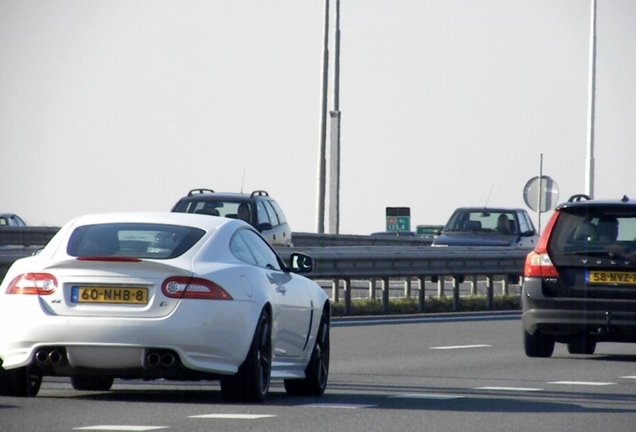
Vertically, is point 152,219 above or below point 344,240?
above

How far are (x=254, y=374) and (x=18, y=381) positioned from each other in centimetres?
163

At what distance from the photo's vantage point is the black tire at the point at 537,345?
17.8 meters

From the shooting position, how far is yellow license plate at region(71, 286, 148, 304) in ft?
38.3

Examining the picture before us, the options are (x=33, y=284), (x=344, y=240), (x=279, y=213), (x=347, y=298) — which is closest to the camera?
(x=33, y=284)

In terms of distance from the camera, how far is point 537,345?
17.9 meters

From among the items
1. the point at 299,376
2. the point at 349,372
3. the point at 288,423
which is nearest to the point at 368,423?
the point at 288,423

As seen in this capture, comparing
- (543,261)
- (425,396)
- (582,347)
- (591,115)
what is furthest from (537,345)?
(591,115)

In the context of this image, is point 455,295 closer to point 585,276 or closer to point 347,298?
point 347,298

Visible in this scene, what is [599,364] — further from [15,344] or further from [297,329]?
[15,344]

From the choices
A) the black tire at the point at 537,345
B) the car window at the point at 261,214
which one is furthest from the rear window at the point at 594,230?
the car window at the point at 261,214

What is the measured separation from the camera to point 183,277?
11758 mm

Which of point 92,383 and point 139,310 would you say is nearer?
point 139,310

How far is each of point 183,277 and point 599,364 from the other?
663cm

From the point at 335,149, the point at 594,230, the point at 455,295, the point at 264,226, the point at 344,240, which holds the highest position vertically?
the point at 335,149
